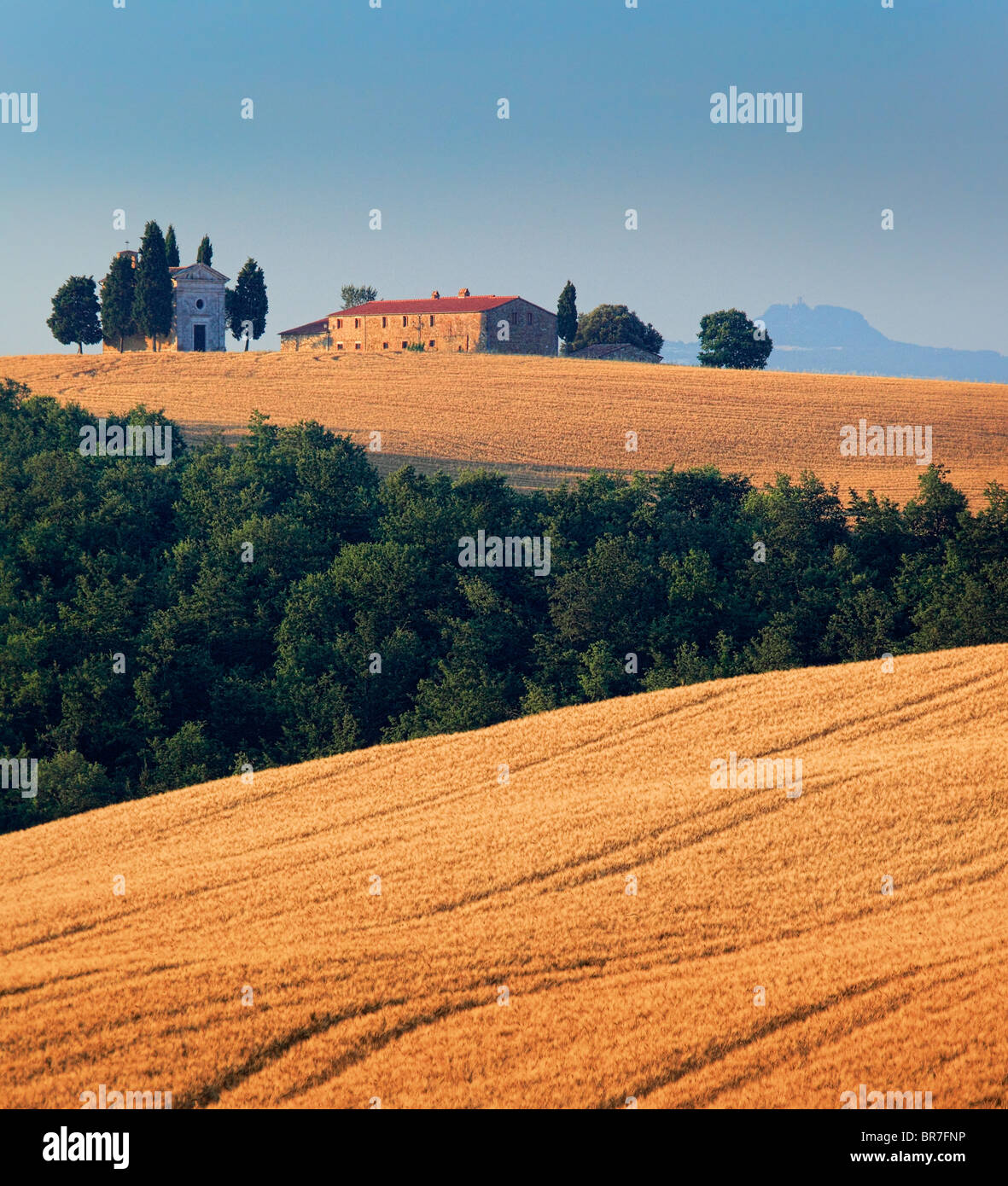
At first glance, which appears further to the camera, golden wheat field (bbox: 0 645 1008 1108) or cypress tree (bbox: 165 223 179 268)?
cypress tree (bbox: 165 223 179 268)

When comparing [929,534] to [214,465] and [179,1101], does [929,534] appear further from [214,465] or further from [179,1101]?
[179,1101]

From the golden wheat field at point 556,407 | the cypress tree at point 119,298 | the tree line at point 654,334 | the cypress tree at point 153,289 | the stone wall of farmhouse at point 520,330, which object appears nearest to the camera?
the golden wheat field at point 556,407

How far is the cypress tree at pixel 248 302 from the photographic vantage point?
10700 centimetres

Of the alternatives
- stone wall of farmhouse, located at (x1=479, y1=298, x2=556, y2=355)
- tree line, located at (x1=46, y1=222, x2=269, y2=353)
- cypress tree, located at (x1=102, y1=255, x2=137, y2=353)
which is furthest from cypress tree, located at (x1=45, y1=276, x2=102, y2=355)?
stone wall of farmhouse, located at (x1=479, y1=298, x2=556, y2=355)

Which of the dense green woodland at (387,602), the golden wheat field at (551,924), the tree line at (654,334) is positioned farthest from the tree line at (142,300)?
the golden wheat field at (551,924)

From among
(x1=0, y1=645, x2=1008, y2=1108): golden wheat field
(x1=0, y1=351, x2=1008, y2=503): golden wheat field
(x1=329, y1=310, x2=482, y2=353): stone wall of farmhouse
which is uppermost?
(x1=329, y1=310, x2=482, y2=353): stone wall of farmhouse

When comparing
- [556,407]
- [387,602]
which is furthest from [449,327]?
[387,602]

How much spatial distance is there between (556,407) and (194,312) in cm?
3982

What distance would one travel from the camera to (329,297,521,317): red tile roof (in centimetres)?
10281

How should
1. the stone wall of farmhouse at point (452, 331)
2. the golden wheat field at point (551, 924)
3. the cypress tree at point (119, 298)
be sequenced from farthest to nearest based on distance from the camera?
the stone wall of farmhouse at point (452, 331), the cypress tree at point (119, 298), the golden wheat field at point (551, 924)

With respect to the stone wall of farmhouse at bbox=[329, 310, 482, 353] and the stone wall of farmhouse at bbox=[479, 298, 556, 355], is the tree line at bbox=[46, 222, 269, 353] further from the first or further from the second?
the stone wall of farmhouse at bbox=[479, 298, 556, 355]

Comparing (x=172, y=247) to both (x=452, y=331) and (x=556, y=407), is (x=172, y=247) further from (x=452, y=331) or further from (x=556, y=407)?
(x=556, y=407)

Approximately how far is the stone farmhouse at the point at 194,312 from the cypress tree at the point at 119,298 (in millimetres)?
758

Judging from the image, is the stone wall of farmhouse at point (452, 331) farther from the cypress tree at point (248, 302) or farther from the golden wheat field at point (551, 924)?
the golden wheat field at point (551, 924)
